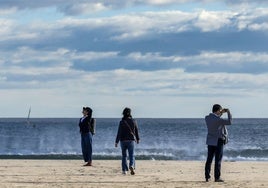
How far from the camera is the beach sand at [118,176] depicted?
61.4 feet

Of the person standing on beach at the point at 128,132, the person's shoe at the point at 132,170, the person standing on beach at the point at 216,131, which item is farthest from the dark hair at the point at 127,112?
the person standing on beach at the point at 216,131

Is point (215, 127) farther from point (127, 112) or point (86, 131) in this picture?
point (86, 131)

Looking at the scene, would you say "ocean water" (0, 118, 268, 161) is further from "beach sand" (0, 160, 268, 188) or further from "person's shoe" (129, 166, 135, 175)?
"person's shoe" (129, 166, 135, 175)

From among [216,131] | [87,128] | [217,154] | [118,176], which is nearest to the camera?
[216,131]

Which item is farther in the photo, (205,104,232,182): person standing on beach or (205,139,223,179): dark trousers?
(205,139,223,179): dark trousers

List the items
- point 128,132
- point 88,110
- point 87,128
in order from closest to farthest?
point 128,132, point 88,110, point 87,128

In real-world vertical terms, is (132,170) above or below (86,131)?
below

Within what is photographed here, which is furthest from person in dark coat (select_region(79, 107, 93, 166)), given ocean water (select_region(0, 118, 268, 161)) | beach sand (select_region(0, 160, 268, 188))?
ocean water (select_region(0, 118, 268, 161))

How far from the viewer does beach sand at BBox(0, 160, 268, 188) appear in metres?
18.7

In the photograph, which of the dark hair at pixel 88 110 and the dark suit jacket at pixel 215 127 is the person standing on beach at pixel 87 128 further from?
the dark suit jacket at pixel 215 127

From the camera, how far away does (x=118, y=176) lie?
68.5 feet

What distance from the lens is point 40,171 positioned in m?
22.6

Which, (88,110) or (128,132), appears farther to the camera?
(88,110)

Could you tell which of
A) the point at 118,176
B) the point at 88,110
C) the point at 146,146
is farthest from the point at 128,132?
the point at 146,146
